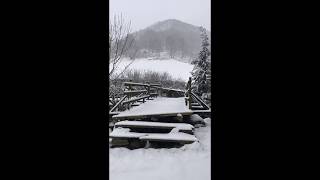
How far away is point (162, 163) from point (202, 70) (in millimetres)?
8397

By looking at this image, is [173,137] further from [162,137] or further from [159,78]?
[159,78]

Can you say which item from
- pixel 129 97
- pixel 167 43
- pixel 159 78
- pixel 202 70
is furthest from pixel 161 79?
pixel 167 43

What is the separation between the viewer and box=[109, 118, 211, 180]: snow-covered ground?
4121 millimetres

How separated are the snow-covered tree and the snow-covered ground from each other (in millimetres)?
7046

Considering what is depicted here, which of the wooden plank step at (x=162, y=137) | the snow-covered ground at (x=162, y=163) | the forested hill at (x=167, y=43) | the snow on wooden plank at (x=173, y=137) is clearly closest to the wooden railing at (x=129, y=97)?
the wooden plank step at (x=162, y=137)

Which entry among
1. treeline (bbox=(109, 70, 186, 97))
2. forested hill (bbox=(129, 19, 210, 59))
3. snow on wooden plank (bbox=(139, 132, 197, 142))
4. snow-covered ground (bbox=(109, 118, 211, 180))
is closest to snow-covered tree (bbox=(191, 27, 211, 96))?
treeline (bbox=(109, 70, 186, 97))

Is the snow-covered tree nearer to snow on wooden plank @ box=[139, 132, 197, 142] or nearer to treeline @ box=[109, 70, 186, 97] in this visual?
treeline @ box=[109, 70, 186, 97]

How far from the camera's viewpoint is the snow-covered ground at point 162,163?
4.12 metres

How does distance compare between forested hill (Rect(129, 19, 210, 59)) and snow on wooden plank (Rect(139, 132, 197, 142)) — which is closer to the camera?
snow on wooden plank (Rect(139, 132, 197, 142))

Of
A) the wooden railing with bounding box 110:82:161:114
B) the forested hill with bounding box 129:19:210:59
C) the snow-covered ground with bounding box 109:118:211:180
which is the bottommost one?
the snow-covered ground with bounding box 109:118:211:180

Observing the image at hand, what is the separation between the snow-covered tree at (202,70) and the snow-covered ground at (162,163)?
705 centimetres
